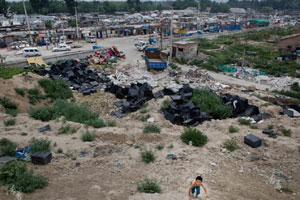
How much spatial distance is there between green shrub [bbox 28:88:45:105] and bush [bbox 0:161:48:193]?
23.8 ft

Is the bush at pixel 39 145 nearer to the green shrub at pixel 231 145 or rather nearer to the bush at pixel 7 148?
the bush at pixel 7 148

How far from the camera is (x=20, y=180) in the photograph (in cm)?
584

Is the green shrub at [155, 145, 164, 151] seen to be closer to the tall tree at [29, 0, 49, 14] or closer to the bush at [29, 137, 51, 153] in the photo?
the bush at [29, 137, 51, 153]

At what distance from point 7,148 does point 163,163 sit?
208 inches

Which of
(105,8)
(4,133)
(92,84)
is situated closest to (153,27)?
(92,84)

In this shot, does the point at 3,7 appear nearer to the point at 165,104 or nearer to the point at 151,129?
the point at 165,104

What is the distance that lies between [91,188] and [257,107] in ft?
32.1

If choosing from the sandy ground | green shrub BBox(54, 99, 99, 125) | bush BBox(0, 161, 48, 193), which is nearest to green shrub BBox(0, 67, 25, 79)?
the sandy ground

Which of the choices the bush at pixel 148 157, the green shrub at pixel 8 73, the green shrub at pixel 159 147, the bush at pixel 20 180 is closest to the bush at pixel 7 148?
the bush at pixel 20 180

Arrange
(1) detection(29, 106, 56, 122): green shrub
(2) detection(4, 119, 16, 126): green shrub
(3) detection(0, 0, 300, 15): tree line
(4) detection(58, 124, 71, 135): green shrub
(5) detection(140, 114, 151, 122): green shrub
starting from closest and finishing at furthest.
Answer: (4) detection(58, 124, 71, 135): green shrub
(2) detection(4, 119, 16, 126): green shrub
(1) detection(29, 106, 56, 122): green shrub
(5) detection(140, 114, 151, 122): green shrub
(3) detection(0, 0, 300, 15): tree line

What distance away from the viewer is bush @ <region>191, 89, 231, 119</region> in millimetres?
12008

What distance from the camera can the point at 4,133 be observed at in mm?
9047

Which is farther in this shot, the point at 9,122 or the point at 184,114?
the point at 184,114

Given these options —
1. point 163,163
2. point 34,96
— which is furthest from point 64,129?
point 34,96
